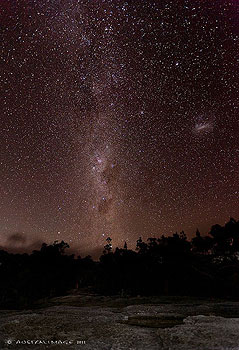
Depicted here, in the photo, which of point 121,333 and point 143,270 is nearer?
point 121,333

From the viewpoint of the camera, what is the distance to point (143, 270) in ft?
119

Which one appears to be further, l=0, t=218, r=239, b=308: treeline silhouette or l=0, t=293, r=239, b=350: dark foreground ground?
l=0, t=218, r=239, b=308: treeline silhouette

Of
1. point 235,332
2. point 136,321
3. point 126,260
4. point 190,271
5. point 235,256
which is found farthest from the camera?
point 126,260

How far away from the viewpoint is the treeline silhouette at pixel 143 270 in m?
29.0

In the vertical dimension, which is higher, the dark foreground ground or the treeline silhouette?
the treeline silhouette

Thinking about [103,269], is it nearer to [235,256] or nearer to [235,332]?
[235,256]

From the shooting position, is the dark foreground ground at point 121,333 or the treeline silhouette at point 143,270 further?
the treeline silhouette at point 143,270

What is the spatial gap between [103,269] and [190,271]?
589 inches

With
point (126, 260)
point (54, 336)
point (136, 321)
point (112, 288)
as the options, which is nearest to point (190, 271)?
point (126, 260)

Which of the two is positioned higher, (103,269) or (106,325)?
(103,269)

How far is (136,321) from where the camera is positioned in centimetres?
743

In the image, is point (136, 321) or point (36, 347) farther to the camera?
point (136, 321)

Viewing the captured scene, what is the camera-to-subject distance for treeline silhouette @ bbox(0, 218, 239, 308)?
2905cm

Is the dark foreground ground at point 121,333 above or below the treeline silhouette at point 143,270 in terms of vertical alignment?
below
